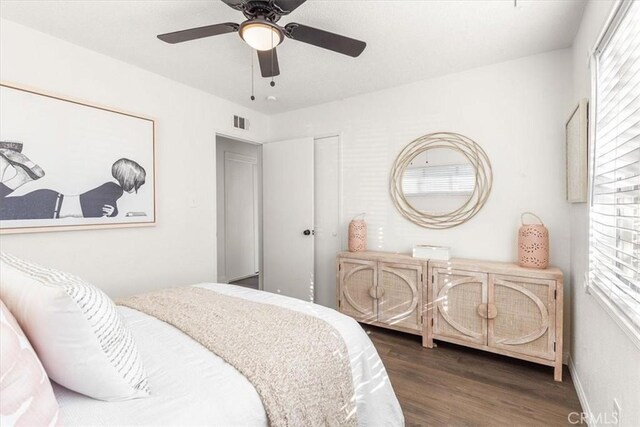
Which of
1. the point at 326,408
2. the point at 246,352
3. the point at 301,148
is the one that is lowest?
the point at 326,408

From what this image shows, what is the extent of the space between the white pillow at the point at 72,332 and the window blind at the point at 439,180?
8.79 ft

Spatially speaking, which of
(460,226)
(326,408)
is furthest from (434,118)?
(326,408)

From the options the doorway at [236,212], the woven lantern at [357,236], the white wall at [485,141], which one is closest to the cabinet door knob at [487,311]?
the white wall at [485,141]

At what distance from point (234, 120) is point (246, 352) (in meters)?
3.01

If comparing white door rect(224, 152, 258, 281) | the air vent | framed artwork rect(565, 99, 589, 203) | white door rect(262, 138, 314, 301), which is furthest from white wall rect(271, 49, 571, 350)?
white door rect(224, 152, 258, 281)

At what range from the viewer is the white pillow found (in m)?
0.82

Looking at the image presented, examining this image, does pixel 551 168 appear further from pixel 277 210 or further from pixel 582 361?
pixel 277 210

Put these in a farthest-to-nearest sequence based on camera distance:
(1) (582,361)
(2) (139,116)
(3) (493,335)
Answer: (2) (139,116) → (3) (493,335) → (1) (582,361)

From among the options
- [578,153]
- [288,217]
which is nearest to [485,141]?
Answer: [578,153]

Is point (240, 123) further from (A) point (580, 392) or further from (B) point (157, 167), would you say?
(A) point (580, 392)

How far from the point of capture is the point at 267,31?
165cm

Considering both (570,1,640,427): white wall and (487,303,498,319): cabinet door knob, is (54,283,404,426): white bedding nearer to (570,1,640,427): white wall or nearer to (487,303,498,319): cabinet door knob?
(570,1,640,427): white wall

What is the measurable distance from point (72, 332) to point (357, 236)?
259 cm

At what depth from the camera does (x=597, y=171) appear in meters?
1.65
